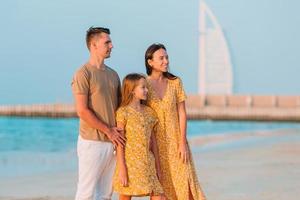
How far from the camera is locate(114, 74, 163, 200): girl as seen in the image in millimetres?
4562

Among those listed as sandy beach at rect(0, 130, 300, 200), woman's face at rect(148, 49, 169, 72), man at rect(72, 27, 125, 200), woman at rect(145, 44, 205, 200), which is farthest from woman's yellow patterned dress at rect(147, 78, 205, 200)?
sandy beach at rect(0, 130, 300, 200)

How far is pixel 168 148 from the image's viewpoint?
483 cm

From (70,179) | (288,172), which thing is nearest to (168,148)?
(70,179)

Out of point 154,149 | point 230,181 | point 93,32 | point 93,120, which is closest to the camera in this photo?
point 93,120

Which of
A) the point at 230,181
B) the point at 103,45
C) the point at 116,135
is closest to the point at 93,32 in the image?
the point at 103,45

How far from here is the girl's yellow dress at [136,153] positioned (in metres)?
4.57

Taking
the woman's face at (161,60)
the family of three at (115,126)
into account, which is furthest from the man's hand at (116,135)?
the woman's face at (161,60)

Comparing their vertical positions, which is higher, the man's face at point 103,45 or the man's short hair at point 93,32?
the man's short hair at point 93,32

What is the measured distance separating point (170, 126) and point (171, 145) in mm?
113

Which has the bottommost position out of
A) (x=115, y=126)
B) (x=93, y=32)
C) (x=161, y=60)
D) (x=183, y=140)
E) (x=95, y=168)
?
(x=95, y=168)

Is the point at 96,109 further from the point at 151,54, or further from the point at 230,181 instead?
the point at 230,181

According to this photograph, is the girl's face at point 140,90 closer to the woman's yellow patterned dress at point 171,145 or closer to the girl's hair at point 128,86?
the girl's hair at point 128,86

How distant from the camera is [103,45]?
14.9 feet

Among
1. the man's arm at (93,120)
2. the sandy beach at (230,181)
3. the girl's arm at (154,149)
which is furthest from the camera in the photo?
the sandy beach at (230,181)
